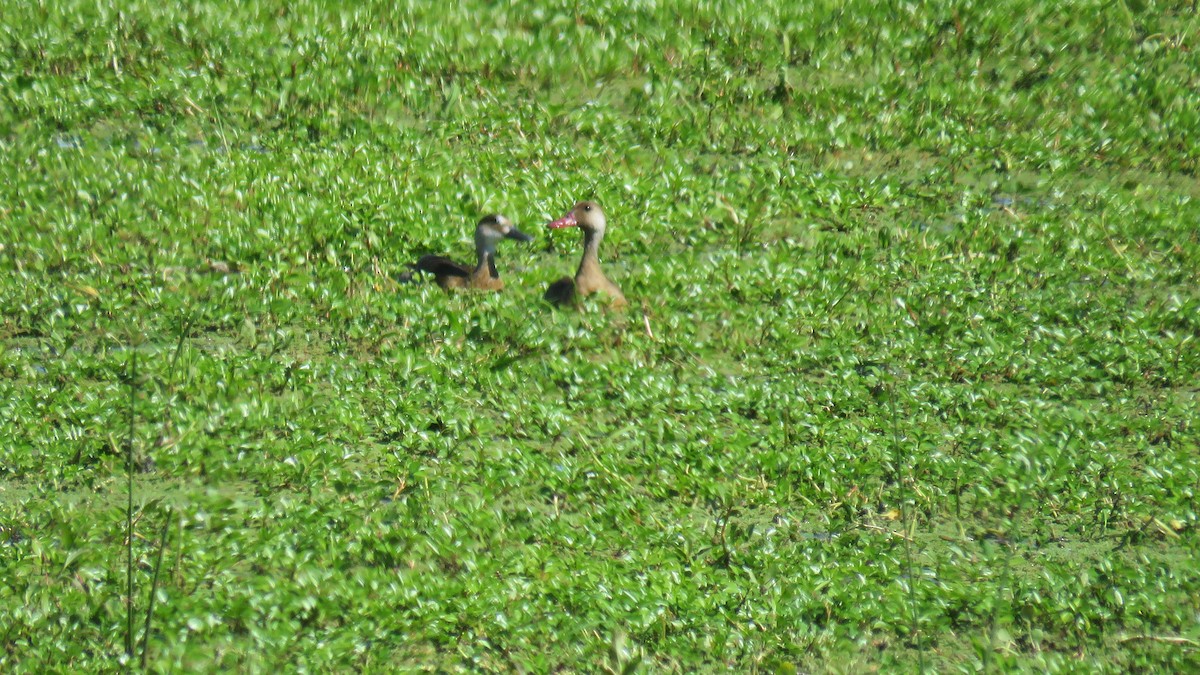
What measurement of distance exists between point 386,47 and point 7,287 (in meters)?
4.12

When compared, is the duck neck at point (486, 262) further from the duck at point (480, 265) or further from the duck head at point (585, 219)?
the duck head at point (585, 219)

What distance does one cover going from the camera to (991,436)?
7719mm

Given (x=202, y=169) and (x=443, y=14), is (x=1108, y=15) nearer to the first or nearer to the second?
(x=443, y=14)

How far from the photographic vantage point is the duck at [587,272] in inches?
349

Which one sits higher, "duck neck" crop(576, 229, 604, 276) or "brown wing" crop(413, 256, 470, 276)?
"duck neck" crop(576, 229, 604, 276)

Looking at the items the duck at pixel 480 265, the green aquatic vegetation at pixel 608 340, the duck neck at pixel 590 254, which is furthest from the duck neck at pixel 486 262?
the duck neck at pixel 590 254

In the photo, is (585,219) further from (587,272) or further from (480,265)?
(480,265)

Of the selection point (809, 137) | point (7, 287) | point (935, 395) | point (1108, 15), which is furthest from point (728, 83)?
point (7, 287)

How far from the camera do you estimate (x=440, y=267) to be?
9141 mm

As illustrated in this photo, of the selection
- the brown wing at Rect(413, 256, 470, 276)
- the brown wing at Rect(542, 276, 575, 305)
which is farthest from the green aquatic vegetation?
the brown wing at Rect(413, 256, 470, 276)

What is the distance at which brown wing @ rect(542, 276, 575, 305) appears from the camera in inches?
348

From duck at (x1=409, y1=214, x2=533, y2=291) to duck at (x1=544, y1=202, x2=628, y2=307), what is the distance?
0.36 meters

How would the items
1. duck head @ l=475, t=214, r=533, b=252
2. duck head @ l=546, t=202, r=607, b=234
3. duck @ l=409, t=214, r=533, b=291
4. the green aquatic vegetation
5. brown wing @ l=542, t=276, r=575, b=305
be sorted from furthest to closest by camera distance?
1. duck head @ l=546, t=202, r=607, b=234
2. duck head @ l=475, t=214, r=533, b=252
3. duck @ l=409, t=214, r=533, b=291
4. brown wing @ l=542, t=276, r=575, b=305
5. the green aquatic vegetation

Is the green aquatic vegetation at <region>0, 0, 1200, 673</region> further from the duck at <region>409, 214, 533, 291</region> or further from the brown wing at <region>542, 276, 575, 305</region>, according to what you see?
the duck at <region>409, 214, 533, 291</region>
